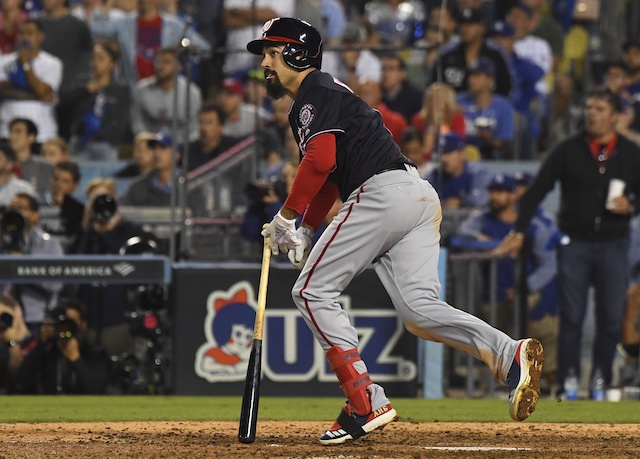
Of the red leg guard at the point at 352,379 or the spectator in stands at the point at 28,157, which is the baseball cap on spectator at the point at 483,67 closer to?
the spectator in stands at the point at 28,157

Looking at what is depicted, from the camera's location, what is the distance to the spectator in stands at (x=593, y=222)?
9688 mm

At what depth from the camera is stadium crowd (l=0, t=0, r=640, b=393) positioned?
385 inches

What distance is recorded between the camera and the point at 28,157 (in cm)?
1205

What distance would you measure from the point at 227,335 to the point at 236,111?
9.76ft

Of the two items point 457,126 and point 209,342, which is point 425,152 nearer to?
point 457,126

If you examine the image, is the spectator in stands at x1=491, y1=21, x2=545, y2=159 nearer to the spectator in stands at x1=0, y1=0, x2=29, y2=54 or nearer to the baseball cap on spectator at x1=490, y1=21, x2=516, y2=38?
the baseball cap on spectator at x1=490, y1=21, x2=516, y2=38

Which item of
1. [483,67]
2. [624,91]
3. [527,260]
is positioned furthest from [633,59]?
[527,260]

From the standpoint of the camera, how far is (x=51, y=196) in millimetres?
11531

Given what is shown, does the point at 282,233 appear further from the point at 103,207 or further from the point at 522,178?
the point at 522,178

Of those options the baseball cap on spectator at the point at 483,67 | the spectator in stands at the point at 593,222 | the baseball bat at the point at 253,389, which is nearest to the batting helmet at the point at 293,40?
the baseball bat at the point at 253,389

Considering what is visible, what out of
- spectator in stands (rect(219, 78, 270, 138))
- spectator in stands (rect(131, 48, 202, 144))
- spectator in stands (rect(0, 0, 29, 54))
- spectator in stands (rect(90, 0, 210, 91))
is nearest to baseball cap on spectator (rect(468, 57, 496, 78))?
spectator in stands (rect(219, 78, 270, 138))

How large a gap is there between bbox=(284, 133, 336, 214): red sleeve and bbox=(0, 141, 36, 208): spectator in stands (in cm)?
574

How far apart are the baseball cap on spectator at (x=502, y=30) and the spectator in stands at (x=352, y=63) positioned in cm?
147

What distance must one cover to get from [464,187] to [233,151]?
2.20 m
